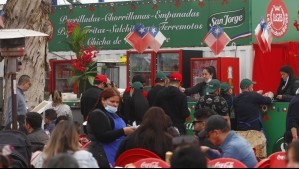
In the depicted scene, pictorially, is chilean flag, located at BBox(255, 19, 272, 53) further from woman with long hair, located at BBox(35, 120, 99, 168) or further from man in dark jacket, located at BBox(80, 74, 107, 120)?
woman with long hair, located at BBox(35, 120, 99, 168)

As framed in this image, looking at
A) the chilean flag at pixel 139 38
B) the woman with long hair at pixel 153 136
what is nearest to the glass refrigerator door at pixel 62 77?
the chilean flag at pixel 139 38

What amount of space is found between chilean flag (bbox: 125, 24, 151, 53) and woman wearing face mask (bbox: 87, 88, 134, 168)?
333 inches

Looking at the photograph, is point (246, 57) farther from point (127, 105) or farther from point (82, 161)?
point (82, 161)

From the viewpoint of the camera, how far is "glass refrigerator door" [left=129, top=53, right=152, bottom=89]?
1920 centimetres

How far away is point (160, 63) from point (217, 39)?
2316 millimetres

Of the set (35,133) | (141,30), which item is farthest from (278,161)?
(141,30)

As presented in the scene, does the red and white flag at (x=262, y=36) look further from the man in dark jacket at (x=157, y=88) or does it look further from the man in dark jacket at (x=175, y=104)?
the man in dark jacket at (x=175, y=104)

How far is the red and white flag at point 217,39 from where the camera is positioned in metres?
17.1

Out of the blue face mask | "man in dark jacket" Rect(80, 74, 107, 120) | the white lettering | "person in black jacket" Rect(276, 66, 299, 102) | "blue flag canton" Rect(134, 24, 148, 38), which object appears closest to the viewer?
the white lettering

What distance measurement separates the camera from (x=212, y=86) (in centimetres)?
1249

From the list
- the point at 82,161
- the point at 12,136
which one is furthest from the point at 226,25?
the point at 82,161

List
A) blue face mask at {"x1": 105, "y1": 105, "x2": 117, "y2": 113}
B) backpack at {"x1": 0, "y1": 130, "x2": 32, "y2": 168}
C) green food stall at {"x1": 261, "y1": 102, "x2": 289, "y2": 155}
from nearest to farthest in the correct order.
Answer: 1. backpack at {"x1": 0, "y1": 130, "x2": 32, "y2": 168}
2. blue face mask at {"x1": 105, "y1": 105, "x2": 117, "y2": 113}
3. green food stall at {"x1": 261, "y1": 102, "x2": 289, "y2": 155}

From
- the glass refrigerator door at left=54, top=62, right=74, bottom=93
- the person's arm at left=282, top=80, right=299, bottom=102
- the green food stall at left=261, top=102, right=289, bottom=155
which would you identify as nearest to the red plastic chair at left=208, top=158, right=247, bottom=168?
the green food stall at left=261, top=102, right=289, bottom=155

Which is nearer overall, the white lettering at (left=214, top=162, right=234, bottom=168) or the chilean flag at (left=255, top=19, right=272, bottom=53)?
the white lettering at (left=214, top=162, right=234, bottom=168)
